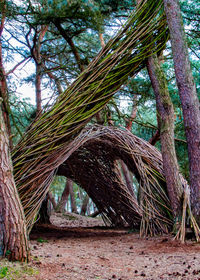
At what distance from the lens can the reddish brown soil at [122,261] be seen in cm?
215

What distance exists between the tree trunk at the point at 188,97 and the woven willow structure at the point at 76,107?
0.42 m

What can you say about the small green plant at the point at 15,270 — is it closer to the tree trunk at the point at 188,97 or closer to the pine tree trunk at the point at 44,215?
the tree trunk at the point at 188,97

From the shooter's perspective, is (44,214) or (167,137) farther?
(44,214)

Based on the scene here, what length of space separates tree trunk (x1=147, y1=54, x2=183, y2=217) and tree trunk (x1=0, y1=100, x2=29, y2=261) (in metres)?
1.99

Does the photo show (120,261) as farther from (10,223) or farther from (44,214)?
(44,214)

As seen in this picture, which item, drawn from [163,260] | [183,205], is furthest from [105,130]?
[163,260]

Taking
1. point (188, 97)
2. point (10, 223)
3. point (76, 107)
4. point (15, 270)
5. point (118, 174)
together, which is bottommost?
point (15, 270)

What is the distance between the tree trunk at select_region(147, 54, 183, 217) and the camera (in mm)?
3617

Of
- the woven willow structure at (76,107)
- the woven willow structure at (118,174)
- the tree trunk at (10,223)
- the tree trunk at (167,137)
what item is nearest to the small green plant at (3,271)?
the tree trunk at (10,223)

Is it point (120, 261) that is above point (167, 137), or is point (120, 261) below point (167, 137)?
below

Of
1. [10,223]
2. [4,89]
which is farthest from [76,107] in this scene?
[4,89]

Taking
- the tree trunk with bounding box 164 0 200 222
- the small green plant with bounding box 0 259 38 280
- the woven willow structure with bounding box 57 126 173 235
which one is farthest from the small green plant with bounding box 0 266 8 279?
the tree trunk with bounding box 164 0 200 222

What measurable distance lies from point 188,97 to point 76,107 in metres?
1.29

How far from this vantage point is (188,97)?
323cm
